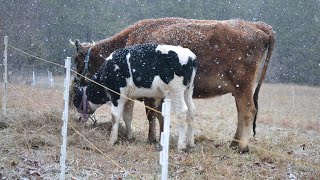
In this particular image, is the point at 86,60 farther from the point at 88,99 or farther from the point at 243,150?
the point at 243,150

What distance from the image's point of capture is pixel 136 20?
39.5 m

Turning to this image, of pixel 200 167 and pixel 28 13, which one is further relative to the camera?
pixel 28 13

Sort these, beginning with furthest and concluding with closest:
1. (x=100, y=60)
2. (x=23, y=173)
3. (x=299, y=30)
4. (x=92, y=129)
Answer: (x=299, y=30) → (x=100, y=60) → (x=92, y=129) → (x=23, y=173)

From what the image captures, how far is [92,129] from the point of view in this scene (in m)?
9.02

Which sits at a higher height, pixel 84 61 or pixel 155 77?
pixel 84 61

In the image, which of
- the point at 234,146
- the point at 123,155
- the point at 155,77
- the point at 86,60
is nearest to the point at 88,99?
the point at 86,60

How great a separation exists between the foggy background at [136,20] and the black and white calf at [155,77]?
17.7m

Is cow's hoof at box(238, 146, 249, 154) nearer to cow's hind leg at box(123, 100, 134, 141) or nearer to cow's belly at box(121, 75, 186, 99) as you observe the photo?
cow's belly at box(121, 75, 186, 99)

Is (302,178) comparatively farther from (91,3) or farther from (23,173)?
(91,3)

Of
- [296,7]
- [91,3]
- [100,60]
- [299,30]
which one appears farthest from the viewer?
[296,7]

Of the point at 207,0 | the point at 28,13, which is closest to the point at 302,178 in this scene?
the point at 28,13

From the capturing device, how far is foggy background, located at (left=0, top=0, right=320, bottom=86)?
1144 inches

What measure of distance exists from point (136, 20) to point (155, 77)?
31.7m

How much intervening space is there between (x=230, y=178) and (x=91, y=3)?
114 feet
